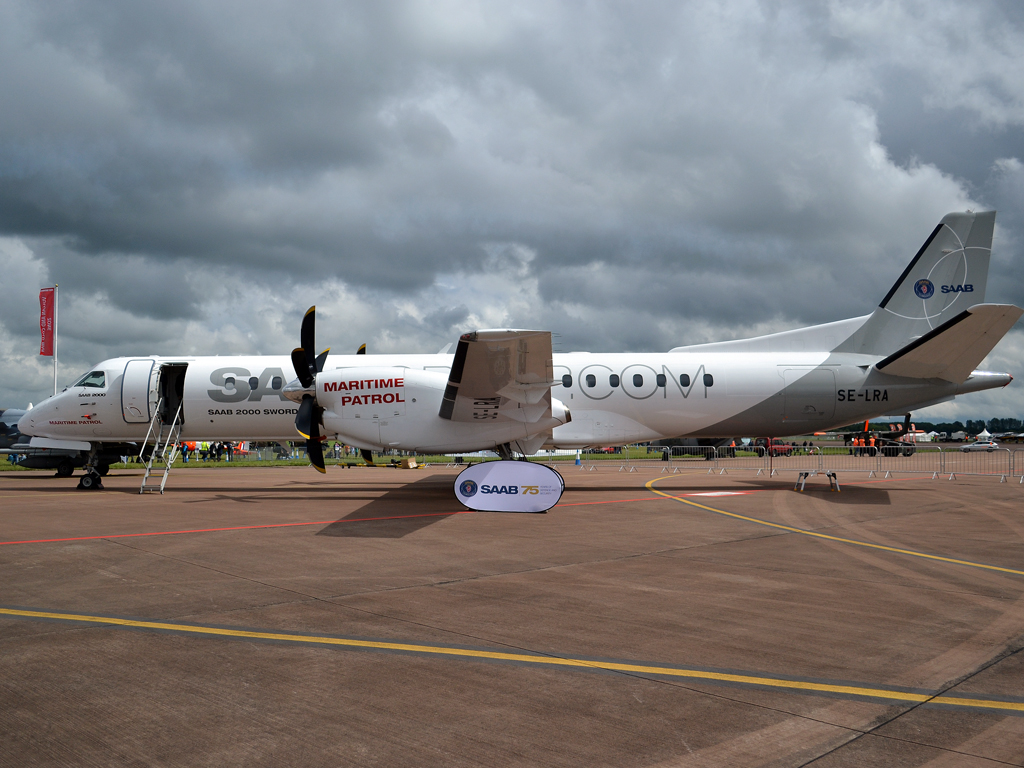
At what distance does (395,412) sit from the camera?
45.9 ft

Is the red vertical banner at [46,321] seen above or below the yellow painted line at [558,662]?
above

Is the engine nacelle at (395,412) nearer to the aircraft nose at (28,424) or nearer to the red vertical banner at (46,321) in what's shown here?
the aircraft nose at (28,424)

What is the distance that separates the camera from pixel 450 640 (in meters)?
4.75

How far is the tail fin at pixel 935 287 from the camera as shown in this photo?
16.8 m

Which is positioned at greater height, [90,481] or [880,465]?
[90,481]

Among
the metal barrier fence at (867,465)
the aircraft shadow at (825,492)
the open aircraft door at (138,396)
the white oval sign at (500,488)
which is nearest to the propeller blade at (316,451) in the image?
the white oval sign at (500,488)

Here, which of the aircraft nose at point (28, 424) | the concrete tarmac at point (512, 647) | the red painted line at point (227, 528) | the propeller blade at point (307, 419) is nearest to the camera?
the concrete tarmac at point (512, 647)

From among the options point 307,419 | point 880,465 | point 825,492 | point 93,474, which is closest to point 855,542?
point 825,492

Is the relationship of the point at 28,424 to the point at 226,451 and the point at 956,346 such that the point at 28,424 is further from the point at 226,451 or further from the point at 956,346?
the point at 226,451

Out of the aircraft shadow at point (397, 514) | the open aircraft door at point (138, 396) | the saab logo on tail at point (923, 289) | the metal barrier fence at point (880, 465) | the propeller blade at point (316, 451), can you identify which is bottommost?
the metal barrier fence at point (880, 465)

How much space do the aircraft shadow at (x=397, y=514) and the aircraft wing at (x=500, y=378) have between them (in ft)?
6.71

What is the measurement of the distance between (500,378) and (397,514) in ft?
10.9

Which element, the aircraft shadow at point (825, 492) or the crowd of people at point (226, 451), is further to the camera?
the crowd of people at point (226, 451)

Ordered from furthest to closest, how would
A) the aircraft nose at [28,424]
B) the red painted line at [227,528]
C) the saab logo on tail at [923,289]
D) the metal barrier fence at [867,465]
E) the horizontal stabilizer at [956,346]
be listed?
1. the metal barrier fence at [867,465]
2. the aircraft nose at [28,424]
3. the saab logo on tail at [923,289]
4. the horizontal stabilizer at [956,346]
5. the red painted line at [227,528]
